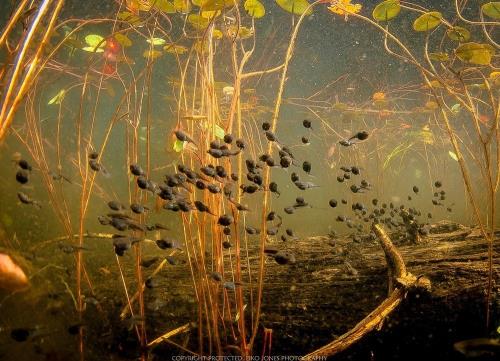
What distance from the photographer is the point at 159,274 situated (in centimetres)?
468

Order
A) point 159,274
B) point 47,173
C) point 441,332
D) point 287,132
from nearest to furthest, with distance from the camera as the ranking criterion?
point 441,332 < point 47,173 < point 159,274 < point 287,132

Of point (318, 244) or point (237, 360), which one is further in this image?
point (318, 244)

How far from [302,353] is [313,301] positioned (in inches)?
24.1

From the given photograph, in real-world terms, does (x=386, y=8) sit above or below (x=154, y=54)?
above

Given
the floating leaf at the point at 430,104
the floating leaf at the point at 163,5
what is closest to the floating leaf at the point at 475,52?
the floating leaf at the point at 163,5

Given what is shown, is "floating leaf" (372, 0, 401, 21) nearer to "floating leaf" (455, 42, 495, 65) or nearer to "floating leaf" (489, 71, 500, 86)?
"floating leaf" (455, 42, 495, 65)

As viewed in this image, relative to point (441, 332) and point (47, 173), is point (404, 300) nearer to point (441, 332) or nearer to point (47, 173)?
point (441, 332)

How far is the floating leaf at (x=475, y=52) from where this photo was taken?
396cm

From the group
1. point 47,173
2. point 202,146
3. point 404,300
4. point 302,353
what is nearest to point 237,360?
point 302,353

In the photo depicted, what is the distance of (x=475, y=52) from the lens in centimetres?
406

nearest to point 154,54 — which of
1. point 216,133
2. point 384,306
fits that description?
point 216,133

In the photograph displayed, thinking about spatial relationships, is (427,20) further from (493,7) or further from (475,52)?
(493,7)

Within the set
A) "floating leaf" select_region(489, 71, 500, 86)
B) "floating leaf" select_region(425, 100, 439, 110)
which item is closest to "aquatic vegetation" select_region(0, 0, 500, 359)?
"floating leaf" select_region(489, 71, 500, 86)

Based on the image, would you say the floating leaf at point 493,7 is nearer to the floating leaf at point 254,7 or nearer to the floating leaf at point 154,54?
the floating leaf at point 254,7
